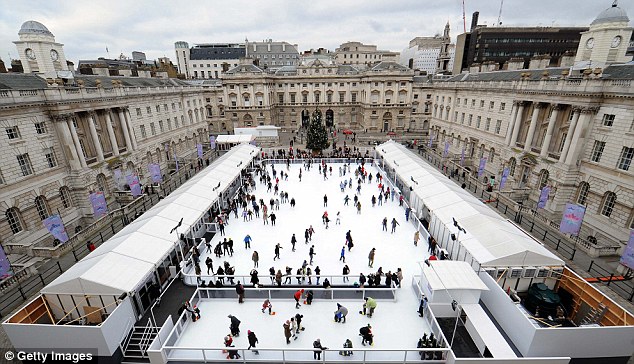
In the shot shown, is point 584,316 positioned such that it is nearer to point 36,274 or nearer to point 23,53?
point 36,274

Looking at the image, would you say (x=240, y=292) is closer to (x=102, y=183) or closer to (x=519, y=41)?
(x=102, y=183)

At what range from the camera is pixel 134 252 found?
46.8 ft

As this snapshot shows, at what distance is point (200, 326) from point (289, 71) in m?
57.2

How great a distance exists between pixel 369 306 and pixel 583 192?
22.5m

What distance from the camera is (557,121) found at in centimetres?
2553

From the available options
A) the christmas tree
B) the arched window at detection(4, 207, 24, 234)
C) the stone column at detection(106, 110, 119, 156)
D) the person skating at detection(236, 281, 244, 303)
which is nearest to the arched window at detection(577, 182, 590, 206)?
the person skating at detection(236, 281, 244, 303)

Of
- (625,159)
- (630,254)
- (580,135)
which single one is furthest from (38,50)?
(625,159)

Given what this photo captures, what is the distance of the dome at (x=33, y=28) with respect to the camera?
24812 mm

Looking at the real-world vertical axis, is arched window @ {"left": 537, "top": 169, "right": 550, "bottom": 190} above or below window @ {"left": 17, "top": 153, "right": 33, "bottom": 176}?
below

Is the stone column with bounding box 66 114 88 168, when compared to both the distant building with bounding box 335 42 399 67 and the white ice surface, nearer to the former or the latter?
the white ice surface

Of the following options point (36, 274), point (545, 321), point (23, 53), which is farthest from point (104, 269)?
point (23, 53)

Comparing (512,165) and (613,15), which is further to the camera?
(512,165)

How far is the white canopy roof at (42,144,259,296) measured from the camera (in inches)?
480

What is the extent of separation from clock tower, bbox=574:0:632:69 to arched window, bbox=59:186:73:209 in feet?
147
